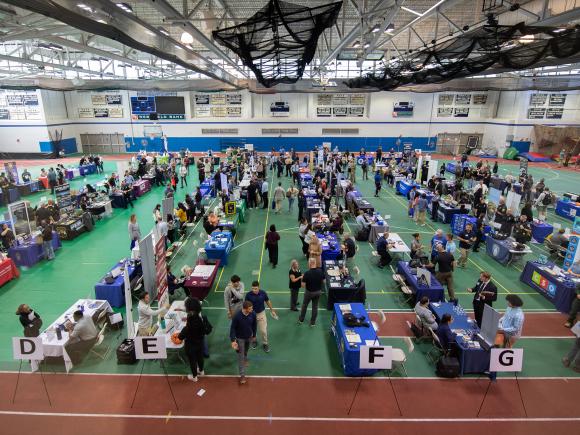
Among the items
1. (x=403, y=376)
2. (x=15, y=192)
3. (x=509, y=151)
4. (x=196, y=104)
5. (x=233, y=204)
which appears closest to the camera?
(x=403, y=376)

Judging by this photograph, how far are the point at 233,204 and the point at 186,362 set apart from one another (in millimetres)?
9233

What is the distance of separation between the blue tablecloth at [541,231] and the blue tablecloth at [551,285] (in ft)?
14.3

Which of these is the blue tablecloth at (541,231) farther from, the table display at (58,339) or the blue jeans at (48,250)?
the blue jeans at (48,250)

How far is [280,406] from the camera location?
21.4 feet

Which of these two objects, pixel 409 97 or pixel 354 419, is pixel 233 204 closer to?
pixel 354 419

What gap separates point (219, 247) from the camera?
38.9 ft

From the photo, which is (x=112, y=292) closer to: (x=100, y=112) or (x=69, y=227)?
(x=69, y=227)

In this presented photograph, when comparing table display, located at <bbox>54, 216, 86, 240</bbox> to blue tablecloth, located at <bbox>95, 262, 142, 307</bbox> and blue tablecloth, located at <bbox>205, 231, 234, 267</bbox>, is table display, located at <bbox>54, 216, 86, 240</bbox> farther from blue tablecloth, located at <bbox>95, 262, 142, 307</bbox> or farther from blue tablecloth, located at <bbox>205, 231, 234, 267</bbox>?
blue tablecloth, located at <bbox>205, 231, 234, 267</bbox>

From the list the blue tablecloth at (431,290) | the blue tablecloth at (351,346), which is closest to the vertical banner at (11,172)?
the blue tablecloth at (351,346)

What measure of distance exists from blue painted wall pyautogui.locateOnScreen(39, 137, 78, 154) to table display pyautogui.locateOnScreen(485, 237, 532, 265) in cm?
3954

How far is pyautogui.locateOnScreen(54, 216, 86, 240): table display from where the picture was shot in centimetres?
1464

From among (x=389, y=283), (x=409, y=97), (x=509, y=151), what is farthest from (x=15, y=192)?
(x=509, y=151)

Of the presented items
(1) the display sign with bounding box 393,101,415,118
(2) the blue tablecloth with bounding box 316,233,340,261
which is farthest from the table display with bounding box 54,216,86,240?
(1) the display sign with bounding box 393,101,415,118

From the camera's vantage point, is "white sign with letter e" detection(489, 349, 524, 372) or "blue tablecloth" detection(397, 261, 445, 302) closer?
"white sign with letter e" detection(489, 349, 524, 372)
